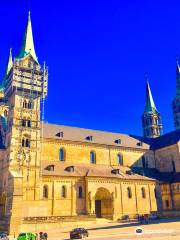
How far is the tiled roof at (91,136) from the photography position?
184 feet

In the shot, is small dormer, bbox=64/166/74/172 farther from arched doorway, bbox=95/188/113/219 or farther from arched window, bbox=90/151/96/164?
arched window, bbox=90/151/96/164

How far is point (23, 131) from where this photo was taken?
49.3m

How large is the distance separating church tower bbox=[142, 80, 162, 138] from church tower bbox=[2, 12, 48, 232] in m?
43.0

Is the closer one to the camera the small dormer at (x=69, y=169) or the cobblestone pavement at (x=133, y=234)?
the cobblestone pavement at (x=133, y=234)

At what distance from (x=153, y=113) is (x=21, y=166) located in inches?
2101

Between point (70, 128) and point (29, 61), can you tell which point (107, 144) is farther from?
point (29, 61)

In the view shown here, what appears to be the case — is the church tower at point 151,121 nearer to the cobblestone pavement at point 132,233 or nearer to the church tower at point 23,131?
the church tower at point 23,131

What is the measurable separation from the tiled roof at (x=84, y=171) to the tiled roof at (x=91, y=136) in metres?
5.24

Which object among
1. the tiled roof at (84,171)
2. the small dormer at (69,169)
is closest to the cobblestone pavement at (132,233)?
the tiled roof at (84,171)

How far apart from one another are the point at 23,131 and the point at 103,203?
19.2m

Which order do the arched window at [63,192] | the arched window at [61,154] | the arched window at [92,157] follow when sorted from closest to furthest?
the arched window at [63,192] → the arched window at [61,154] → the arched window at [92,157]

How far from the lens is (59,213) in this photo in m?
45.8

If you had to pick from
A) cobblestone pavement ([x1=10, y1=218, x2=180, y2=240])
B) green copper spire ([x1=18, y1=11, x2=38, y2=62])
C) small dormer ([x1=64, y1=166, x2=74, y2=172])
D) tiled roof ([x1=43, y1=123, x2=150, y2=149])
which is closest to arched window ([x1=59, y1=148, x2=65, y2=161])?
tiled roof ([x1=43, y1=123, x2=150, y2=149])

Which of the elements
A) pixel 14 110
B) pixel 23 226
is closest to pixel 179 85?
pixel 14 110
